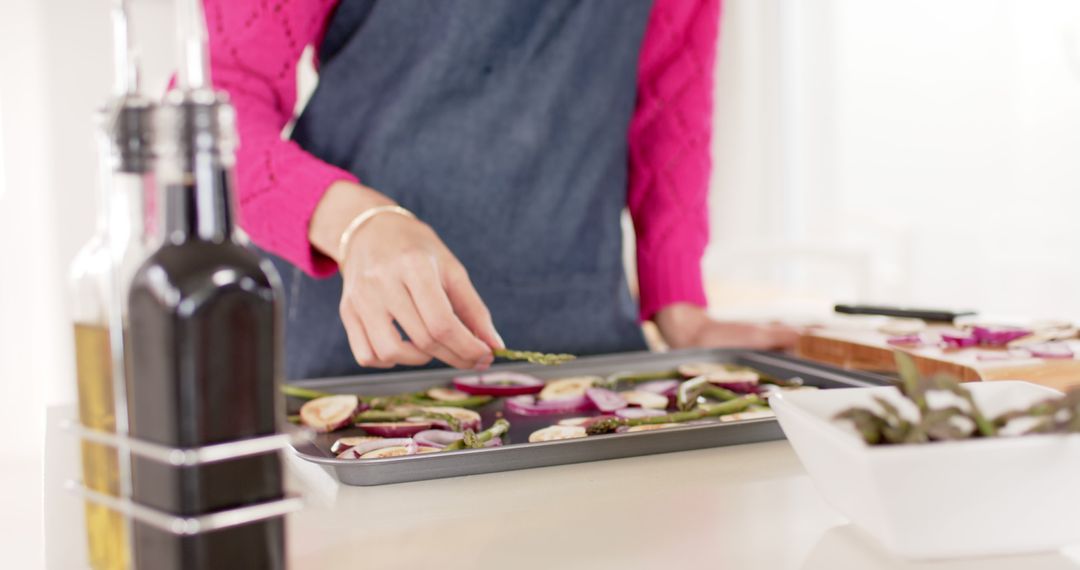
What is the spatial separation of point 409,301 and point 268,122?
0.33m

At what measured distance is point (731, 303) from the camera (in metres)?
2.44

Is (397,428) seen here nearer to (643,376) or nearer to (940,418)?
(643,376)

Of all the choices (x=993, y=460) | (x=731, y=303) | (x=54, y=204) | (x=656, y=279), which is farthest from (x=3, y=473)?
(x=993, y=460)

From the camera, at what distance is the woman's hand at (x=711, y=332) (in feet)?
3.92

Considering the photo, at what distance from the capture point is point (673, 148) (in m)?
1.42

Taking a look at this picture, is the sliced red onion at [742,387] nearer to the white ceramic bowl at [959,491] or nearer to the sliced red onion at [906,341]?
the sliced red onion at [906,341]

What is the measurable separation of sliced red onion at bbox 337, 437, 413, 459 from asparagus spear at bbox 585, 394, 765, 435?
142mm

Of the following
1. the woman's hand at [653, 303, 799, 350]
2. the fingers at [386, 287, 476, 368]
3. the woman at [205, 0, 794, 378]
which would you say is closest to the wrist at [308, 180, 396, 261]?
the woman at [205, 0, 794, 378]

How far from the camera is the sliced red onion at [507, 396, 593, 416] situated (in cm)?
89

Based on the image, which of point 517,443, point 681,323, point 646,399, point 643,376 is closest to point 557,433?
point 517,443

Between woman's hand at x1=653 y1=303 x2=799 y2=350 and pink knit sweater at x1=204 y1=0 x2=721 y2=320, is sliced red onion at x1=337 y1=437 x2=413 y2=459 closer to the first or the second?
pink knit sweater at x1=204 y1=0 x2=721 y2=320

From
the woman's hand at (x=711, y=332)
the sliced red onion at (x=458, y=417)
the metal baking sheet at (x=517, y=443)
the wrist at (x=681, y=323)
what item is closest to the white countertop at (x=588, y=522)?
the metal baking sheet at (x=517, y=443)

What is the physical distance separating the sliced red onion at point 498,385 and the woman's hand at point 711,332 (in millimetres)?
317

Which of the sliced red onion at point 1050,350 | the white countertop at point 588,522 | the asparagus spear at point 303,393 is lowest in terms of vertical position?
the white countertop at point 588,522
